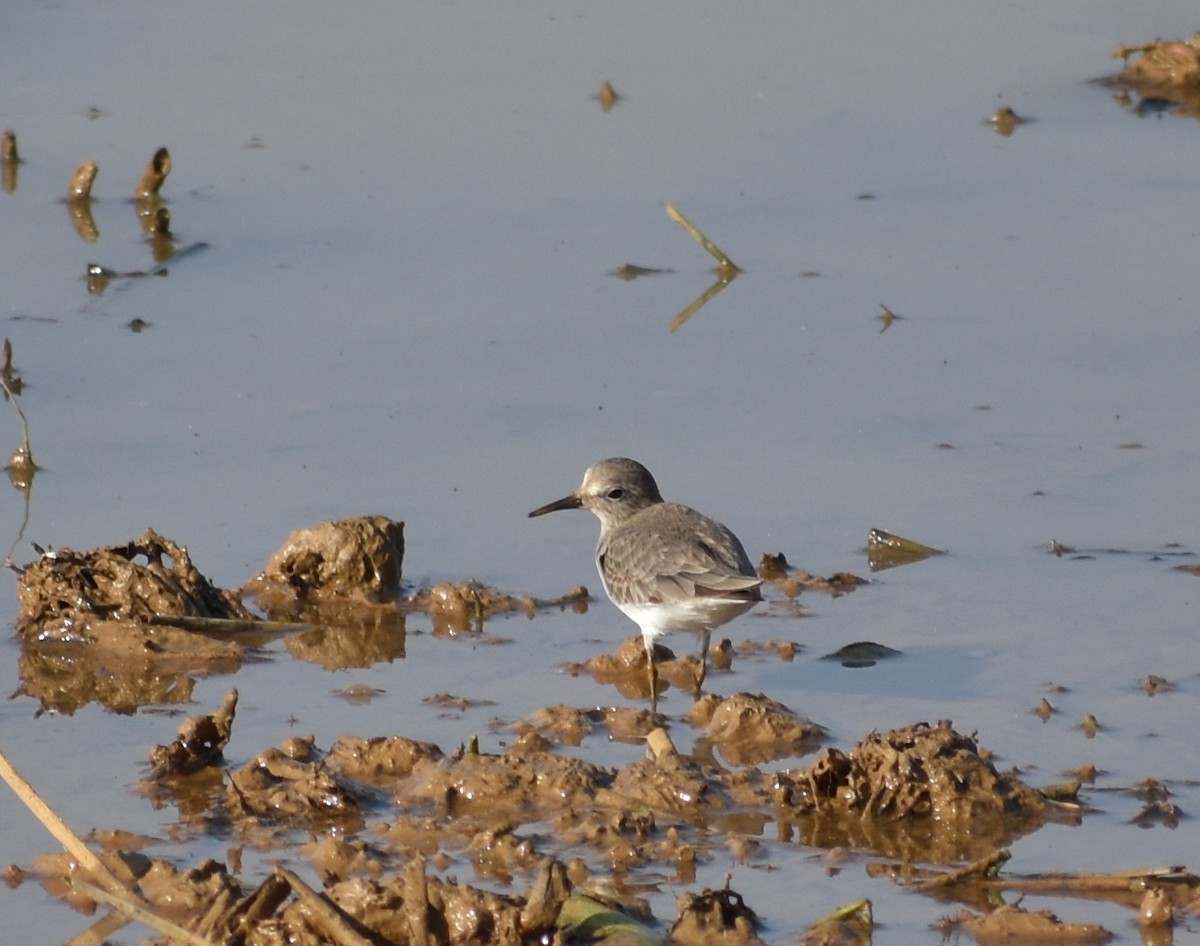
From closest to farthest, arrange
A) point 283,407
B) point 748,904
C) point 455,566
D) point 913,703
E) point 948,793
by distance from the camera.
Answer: point 748,904 < point 948,793 < point 913,703 < point 455,566 < point 283,407

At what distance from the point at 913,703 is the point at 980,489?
1.79 m

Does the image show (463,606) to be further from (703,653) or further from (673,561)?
(703,653)

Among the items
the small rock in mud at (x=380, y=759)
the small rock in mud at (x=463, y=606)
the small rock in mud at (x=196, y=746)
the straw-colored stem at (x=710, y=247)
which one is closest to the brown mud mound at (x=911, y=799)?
the small rock in mud at (x=380, y=759)

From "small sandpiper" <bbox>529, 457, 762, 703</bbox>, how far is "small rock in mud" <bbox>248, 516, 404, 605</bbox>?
0.69 metres

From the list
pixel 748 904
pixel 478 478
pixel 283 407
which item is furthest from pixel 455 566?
pixel 748 904

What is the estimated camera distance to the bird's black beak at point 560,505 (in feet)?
26.5

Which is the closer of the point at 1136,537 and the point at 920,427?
the point at 1136,537

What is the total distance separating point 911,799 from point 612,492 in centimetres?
250

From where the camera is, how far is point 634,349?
978 centimetres

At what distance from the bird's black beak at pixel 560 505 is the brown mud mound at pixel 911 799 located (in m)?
2.31

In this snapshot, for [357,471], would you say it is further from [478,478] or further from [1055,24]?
[1055,24]

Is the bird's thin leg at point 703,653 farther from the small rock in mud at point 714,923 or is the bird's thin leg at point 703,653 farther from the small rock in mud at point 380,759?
the small rock in mud at point 714,923

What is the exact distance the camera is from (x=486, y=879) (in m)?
5.48

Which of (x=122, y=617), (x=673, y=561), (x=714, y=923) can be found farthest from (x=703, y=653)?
(x=714, y=923)
